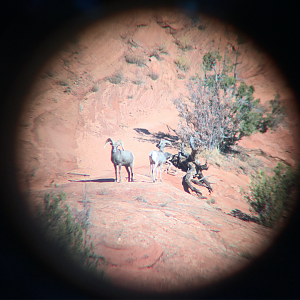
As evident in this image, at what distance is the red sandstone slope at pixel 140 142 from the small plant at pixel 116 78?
123 mm

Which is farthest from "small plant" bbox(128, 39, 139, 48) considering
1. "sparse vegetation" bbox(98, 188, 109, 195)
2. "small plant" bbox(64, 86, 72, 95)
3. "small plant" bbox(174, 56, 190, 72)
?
"sparse vegetation" bbox(98, 188, 109, 195)

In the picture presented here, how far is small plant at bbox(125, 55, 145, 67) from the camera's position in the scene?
25656 mm

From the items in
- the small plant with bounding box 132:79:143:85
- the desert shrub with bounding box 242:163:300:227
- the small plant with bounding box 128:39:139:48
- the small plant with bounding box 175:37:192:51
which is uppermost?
the small plant with bounding box 175:37:192:51

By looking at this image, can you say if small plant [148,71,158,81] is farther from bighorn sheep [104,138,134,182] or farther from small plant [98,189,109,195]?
small plant [98,189,109,195]

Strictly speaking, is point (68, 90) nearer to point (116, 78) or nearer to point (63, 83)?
point (63, 83)

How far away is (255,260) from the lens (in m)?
3.33

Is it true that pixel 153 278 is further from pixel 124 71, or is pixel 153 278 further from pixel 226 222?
pixel 124 71

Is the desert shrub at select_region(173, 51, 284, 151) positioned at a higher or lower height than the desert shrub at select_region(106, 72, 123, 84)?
lower

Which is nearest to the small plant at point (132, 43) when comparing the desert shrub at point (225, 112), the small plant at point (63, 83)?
the desert shrub at point (225, 112)

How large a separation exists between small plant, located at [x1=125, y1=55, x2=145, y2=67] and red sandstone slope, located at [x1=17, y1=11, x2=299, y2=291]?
13 cm

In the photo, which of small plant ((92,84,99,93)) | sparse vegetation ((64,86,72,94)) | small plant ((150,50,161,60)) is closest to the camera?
sparse vegetation ((64,86,72,94))

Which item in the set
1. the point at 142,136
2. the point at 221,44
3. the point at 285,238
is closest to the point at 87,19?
the point at 142,136

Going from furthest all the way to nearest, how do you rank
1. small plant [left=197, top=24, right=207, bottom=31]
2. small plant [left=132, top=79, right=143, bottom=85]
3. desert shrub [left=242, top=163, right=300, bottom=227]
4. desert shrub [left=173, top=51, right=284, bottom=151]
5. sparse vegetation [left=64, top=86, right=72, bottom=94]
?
small plant [left=197, top=24, right=207, bottom=31]
small plant [left=132, top=79, right=143, bottom=85]
sparse vegetation [left=64, top=86, right=72, bottom=94]
desert shrub [left=173, top=51, right=284, bottom=151]
desert shrub [left=242, top=163, right=300, bottom=227]

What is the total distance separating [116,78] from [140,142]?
11987 millimetres
